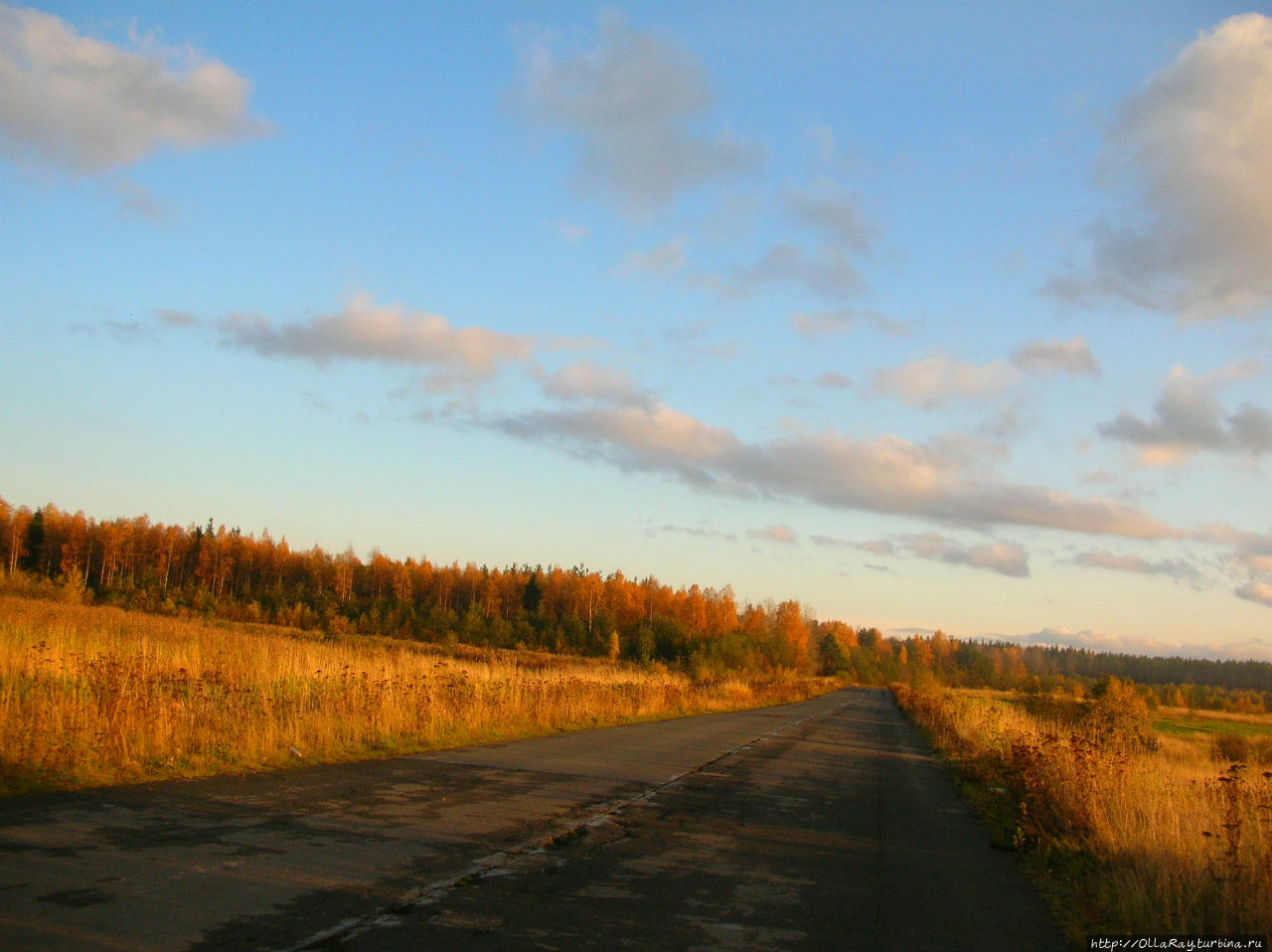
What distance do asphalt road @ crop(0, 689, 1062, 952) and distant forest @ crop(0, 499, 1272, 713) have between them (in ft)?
157

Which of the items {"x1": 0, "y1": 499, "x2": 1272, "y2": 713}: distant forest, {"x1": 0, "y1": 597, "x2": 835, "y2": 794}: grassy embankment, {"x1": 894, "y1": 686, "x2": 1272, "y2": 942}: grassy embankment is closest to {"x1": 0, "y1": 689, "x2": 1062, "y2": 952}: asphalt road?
{"x1": 894, "y1": 686, "x2": 1272, "y2": 942}: grassy embankment

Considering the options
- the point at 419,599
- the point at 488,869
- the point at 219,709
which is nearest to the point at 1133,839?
the point at 488,869

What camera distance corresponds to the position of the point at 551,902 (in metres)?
5.90

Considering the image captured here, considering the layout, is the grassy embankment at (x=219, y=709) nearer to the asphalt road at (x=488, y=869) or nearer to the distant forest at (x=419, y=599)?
the asphalt road at (x=488, y=869)

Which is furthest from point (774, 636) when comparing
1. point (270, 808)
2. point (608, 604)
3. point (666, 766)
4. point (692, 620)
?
point (270, 808)

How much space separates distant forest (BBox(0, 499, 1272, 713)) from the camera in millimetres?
78000

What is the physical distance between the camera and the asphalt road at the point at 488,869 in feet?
16.8

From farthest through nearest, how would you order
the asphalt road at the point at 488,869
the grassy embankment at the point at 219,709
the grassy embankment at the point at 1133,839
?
the grassy embankment at the point at 219,709
the grassy embankment at the point at 1133,839
the asphalt road at the point at 488,869

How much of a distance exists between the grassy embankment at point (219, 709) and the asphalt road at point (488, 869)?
0.99m

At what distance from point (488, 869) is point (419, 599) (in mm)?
130260

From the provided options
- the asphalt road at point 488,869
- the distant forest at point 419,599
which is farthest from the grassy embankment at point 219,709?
the distant forest at point 419,599

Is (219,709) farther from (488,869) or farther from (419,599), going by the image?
(419,599)

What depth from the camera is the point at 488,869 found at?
6.68 metres

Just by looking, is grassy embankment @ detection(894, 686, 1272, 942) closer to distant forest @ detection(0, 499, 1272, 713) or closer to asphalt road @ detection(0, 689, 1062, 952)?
asphalt road @ detection(0, 689, 1062, 952)
